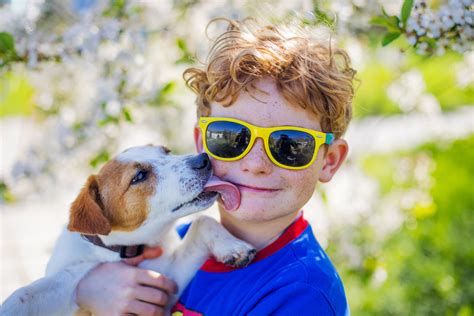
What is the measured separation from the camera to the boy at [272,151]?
198 centimetres

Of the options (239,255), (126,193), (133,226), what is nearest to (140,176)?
(126,193)

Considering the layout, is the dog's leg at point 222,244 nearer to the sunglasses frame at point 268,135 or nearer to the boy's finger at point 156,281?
the boy's finger at point 156,281

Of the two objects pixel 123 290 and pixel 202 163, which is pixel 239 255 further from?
pixel 123 290

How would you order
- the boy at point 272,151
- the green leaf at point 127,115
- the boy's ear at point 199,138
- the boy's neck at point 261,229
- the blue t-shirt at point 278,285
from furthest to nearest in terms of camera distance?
the green leaf at point 127,115 → the boy's ear at point 199,138 → the boy's neck at point 261,229 → the boy at point 272,151 → the blue t-shirt at point 278,285

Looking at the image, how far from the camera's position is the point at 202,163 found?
2.27 meters

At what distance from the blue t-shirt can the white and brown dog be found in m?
0.16

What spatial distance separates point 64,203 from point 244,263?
16.0ft

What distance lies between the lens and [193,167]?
2336 millimetres

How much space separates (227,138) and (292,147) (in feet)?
0.80

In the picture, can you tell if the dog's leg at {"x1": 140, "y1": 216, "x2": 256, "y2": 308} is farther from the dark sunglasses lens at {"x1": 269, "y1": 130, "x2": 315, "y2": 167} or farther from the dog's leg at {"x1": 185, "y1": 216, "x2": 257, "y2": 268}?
the dark sunglasses lens at {"x1": 269, "y1": 130, "x2": 315, "y2": 167}

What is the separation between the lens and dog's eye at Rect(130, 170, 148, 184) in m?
2.55

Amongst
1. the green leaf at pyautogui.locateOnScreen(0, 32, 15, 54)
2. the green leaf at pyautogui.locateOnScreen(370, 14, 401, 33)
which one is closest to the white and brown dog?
the green leaf at pyautogui.locateOnScreen(0, 32, 15, 54)

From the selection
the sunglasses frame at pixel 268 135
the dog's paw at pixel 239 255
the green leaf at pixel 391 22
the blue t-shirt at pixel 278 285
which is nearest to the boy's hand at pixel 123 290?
the blue t-shirt at pixel 278 285

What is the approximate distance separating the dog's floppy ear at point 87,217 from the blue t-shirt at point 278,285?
0.46 meters
